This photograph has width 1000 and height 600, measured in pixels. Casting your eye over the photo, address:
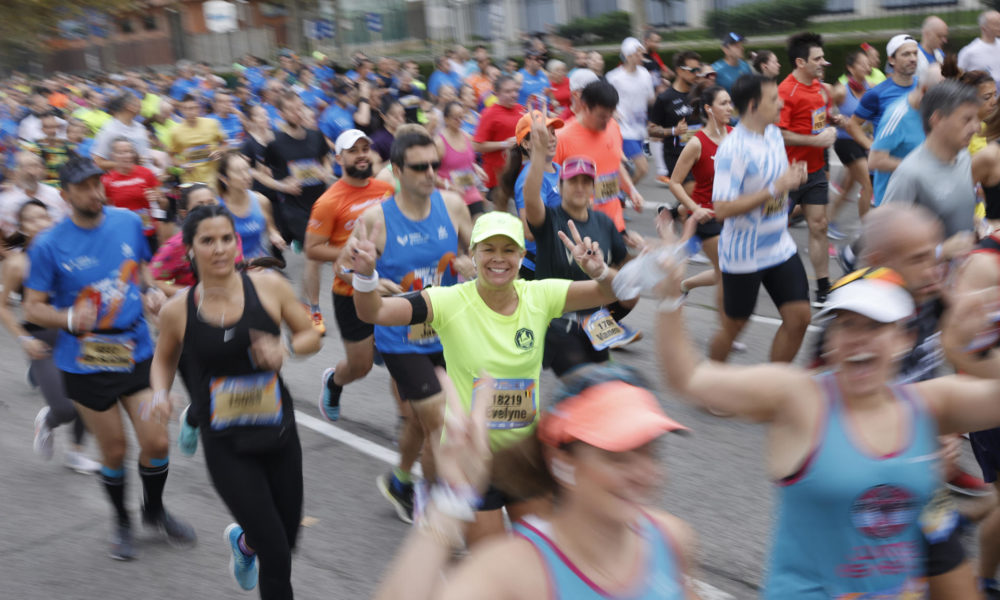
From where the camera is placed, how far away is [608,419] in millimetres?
2098

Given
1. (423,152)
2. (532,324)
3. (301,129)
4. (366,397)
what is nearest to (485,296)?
(532,324)

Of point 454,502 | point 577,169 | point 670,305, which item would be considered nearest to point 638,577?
point 454,502

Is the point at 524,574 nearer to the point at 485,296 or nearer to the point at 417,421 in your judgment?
the point at 485,296

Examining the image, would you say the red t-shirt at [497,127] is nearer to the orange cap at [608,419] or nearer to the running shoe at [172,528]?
the running shoe at [172,528]

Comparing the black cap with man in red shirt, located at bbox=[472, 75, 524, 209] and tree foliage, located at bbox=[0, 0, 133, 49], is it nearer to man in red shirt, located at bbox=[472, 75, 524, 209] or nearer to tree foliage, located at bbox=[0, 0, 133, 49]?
man in red shirt, located at bbox=[472, 75, 524, 209]

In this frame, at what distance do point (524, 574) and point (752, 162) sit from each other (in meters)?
4.31

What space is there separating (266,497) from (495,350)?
1018mm

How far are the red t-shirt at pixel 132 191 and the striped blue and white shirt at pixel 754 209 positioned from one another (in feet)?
14.7

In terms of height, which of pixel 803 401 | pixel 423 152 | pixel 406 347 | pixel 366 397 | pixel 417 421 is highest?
pixel 423 152

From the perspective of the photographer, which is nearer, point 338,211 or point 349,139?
point 338,211

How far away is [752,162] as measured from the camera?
5.86m

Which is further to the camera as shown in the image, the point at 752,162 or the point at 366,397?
the point at 366,397

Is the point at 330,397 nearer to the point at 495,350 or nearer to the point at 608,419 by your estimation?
the point at 495,350

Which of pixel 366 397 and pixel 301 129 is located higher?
pixel 301 129
